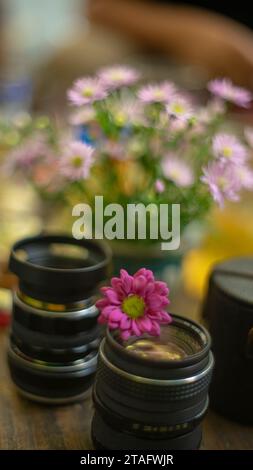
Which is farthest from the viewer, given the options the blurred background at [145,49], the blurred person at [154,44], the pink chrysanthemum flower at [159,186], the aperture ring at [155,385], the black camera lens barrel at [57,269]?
the blurred person at [154,44]

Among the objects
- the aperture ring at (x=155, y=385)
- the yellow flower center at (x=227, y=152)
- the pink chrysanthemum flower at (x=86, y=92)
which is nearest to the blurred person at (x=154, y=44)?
the pink chrysanthemum flower at (x=86, y=92)

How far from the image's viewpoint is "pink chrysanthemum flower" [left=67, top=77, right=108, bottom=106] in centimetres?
86

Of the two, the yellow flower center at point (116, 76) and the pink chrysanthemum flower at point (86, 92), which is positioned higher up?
the yellow flower center at point (116, 76)

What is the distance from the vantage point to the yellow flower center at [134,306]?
0.66m

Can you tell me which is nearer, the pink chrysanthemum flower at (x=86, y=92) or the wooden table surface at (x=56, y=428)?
the wooden table surface at (x=56, y=428)

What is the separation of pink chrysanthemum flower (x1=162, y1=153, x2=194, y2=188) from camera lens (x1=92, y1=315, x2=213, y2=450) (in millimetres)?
263

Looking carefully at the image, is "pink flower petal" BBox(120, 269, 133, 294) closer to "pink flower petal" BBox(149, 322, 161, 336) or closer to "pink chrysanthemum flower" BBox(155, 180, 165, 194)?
"pink flower petal" BBox(149, 322, 161, 336)

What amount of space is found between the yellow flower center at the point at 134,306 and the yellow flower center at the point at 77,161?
25 centimetres

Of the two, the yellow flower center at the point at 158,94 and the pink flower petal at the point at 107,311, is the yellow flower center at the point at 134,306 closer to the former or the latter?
the pink flower petal at the point at 107,311

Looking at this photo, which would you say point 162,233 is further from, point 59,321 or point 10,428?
point 10,428

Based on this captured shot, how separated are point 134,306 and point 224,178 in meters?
0.24

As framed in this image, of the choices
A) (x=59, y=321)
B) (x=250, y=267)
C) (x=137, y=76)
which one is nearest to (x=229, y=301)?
(x=250, y=267)
